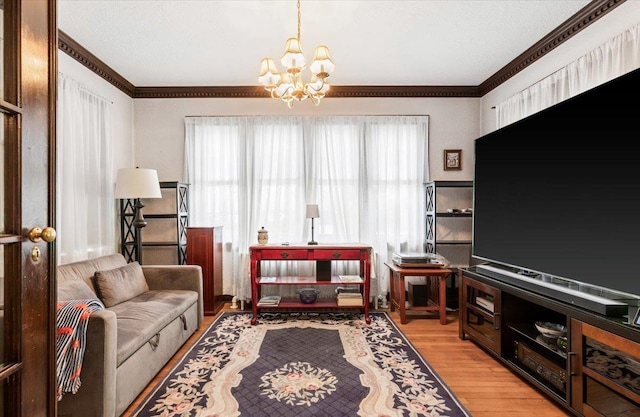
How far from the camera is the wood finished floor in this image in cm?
190

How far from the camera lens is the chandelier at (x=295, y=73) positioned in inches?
80.0

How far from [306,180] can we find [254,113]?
1.03 m

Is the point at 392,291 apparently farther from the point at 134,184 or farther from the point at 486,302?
the point at 134,184

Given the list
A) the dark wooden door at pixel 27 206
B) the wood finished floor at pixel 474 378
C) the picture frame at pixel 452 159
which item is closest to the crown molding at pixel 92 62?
the dark wooden door at pixel 27 206

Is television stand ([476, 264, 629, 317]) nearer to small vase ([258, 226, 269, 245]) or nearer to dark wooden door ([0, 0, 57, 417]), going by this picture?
small vase ([258, 226, 269, 245])

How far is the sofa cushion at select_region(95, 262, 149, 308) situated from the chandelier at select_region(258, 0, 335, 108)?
75.5 inches

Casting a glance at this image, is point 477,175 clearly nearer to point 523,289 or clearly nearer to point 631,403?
point 523,289

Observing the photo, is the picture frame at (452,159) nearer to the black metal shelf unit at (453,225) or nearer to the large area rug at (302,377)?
the black metal shelf unit at (453,225)

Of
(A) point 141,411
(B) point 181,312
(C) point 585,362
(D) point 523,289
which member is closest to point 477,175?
(D) point 523,289

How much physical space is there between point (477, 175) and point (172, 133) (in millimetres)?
3384

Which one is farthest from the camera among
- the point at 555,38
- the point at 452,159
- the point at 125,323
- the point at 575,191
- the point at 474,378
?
the point at 452,159

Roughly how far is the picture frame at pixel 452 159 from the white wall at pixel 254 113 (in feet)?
0.21

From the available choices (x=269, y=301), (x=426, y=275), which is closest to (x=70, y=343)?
(x=269, y=301)

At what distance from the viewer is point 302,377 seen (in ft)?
7.30
